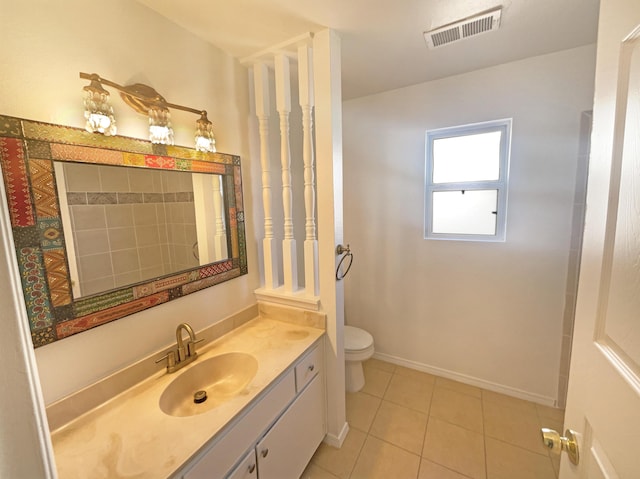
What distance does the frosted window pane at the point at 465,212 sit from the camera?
196 centimetres

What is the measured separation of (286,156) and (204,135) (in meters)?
0.45

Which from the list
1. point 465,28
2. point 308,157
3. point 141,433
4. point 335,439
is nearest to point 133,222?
point 141,433

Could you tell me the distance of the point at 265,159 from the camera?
1.63m

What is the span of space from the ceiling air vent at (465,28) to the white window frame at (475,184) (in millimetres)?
623

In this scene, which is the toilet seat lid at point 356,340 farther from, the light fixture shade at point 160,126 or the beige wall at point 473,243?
the light fixture shade at point 160,126

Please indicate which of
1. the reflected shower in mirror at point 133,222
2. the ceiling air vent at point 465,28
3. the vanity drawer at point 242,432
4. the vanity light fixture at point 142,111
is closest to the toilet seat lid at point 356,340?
the vanity drawer at point 242,432

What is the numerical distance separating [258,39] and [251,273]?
1.32m

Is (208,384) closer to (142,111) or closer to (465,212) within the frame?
(142,111)

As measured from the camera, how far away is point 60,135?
0.90 m

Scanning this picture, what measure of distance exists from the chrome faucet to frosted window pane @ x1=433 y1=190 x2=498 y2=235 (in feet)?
6.17

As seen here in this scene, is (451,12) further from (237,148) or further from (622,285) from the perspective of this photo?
(622,285)

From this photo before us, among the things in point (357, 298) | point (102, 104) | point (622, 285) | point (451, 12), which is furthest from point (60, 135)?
point (357, 298)

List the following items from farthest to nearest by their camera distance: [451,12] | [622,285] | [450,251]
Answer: [450,251]
[451,12]
[622,285]

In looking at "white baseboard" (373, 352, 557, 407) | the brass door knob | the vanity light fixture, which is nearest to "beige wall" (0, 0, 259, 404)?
the vanity light fixture
